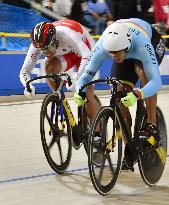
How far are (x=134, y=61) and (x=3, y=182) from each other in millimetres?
1347

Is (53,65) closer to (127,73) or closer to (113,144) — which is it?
(127,73)

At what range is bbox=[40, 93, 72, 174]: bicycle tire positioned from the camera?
4914mm

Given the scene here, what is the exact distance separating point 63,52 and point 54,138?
2.45ft

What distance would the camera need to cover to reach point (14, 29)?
12.2 m

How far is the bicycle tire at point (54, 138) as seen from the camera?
4.91 meters

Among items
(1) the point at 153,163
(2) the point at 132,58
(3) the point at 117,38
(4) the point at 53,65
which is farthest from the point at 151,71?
(4) the point at 53,65

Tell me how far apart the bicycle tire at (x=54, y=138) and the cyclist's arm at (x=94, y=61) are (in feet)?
1.40

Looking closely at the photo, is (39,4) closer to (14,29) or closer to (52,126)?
(14,29)

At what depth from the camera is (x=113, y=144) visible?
165 inches

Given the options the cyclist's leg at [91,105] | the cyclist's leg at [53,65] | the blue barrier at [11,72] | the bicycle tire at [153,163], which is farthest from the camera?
the blue barrier at [11,72]

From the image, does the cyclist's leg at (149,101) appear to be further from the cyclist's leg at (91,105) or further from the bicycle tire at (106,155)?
the cyclist's leg at (91,105)

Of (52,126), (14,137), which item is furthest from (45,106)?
(14,137)

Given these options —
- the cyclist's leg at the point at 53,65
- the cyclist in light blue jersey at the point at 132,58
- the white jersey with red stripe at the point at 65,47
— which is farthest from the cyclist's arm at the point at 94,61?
the cyclist's leg at the point at 53,65

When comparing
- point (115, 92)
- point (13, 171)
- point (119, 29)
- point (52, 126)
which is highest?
point (119, 29)
